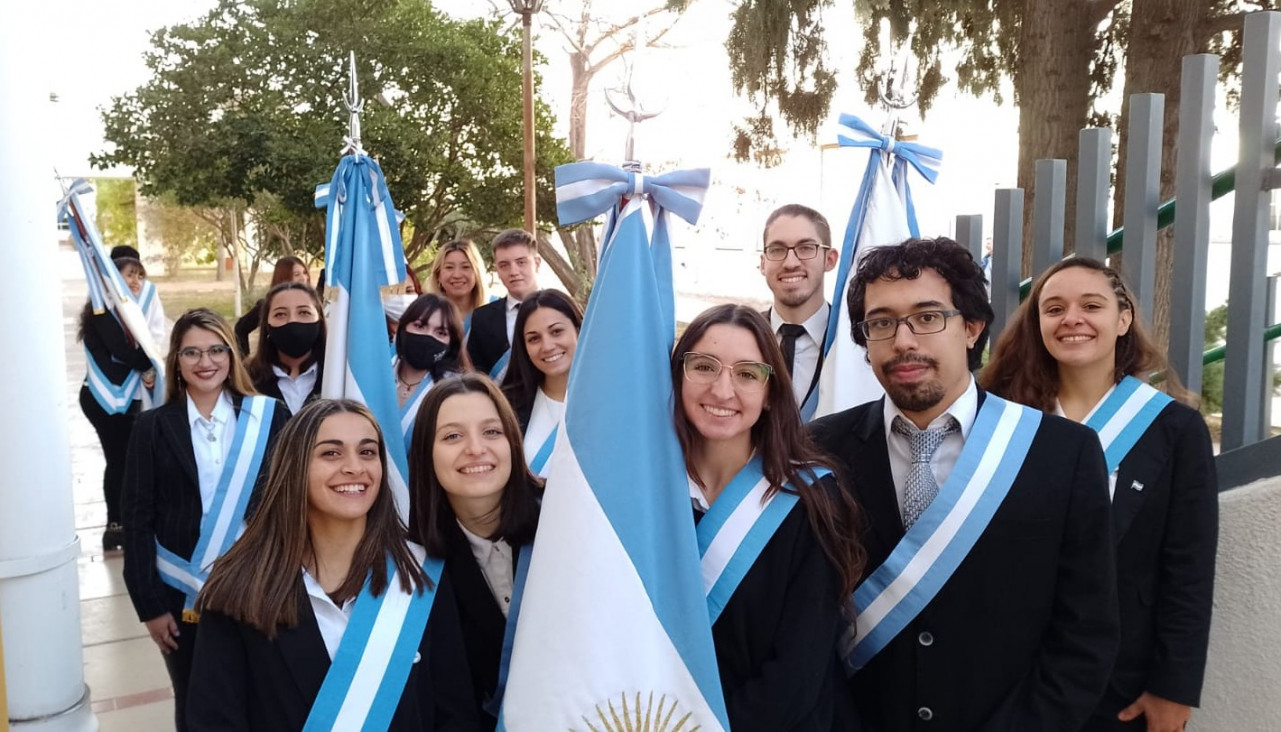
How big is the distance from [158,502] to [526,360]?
1.26 meters

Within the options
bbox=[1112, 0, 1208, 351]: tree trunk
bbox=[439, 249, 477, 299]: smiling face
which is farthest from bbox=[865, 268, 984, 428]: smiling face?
bbox=[1112, 0, 1208, 351]: tree trunk

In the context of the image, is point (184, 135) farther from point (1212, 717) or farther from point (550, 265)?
point (1212, 717)

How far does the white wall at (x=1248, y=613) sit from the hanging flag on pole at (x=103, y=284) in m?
4.95

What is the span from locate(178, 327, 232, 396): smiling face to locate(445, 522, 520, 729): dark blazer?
1498 mm

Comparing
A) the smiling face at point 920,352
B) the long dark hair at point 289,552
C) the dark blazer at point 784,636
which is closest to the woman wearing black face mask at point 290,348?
the long dark hair at point 289,552

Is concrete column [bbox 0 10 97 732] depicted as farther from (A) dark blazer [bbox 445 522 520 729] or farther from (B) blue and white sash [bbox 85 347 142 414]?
(B) blue and white sash [bbox 85 347 142 414]

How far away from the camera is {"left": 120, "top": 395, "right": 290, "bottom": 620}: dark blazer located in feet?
10.5

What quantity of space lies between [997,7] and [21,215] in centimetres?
612

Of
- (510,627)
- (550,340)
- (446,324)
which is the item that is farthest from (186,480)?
(510,627)

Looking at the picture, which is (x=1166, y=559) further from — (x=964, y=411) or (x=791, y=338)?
(x=791, y=338)

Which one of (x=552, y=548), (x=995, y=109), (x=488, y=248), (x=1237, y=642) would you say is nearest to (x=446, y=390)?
(x=552, y=548)

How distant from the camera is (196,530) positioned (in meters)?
3.29

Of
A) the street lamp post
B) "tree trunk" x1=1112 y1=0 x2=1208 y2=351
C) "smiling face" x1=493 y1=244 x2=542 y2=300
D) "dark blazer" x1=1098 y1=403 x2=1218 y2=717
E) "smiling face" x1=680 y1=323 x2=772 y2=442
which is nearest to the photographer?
"smiling face" x1=680 y1=323 x2=772 y2=442

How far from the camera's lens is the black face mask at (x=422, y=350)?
3967 mm
